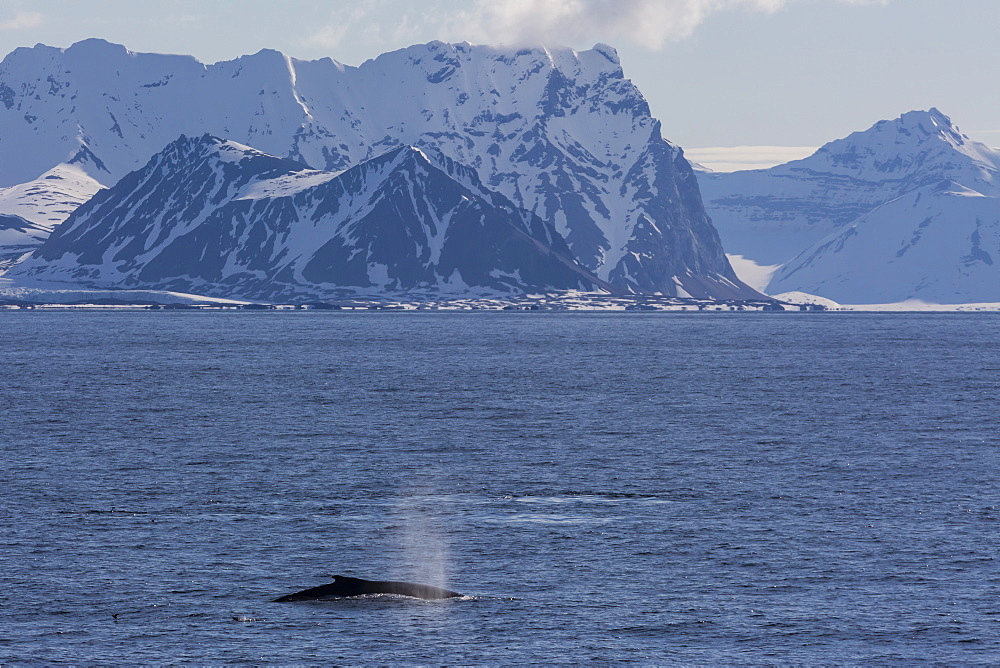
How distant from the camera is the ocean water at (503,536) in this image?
4484 centimetres

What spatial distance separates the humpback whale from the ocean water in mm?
844

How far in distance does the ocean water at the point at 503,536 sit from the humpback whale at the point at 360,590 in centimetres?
84

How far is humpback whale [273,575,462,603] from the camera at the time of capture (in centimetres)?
4912

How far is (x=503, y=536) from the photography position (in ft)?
201

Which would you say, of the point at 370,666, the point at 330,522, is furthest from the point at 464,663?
the point at 330,522

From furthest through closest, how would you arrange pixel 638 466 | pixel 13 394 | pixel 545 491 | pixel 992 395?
pixel 992 395 < pixel 13 394 < pixel 638 466 < pixel 545 491

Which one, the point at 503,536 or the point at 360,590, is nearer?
the point at 360,590

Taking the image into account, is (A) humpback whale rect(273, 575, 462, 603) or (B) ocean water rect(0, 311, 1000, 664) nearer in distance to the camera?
(B) ocean water rect(0, 311, 1000, 664)

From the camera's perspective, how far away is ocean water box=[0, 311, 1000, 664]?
4484 cm

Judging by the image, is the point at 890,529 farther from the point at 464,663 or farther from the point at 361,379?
the point at 361,379

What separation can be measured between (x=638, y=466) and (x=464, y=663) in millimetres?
44115

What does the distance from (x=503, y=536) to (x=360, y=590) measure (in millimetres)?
12609

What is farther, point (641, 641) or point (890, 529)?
point (890, 529)

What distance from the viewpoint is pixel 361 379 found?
17350 centimetres
